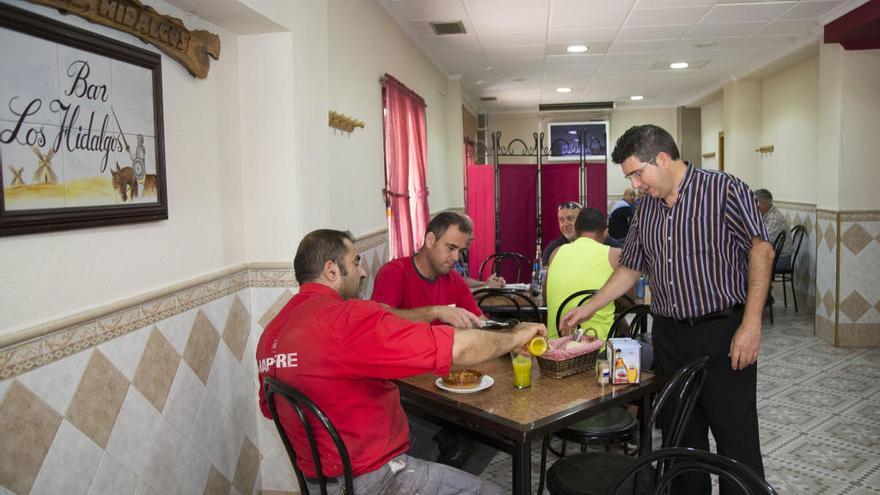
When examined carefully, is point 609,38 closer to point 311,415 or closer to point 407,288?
point 407,288

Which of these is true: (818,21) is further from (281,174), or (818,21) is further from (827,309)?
(281,174)

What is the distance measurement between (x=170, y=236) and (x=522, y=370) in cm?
125

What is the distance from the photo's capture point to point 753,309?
2117mm

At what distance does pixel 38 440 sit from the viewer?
163 centimetres

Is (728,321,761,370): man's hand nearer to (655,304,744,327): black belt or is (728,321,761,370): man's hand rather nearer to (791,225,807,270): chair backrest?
(655,304,744,327): black belt

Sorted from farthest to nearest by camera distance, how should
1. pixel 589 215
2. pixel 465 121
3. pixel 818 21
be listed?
pixel 465 121
pixel 818 21
pixel 589 215

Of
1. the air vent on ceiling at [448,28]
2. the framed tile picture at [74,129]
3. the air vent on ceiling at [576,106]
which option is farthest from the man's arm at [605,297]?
the air vent on ceiling at [576,106]

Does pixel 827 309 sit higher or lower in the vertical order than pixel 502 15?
lower

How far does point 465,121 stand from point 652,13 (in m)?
4.70

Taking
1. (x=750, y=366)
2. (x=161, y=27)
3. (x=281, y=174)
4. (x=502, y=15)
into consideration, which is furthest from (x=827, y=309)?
(x=161, y=27)

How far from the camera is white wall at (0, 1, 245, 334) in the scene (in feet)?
5.40

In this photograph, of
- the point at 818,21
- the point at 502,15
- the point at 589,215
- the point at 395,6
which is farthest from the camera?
the point at 818,21

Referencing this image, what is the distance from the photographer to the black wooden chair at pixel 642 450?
1928 millimetres

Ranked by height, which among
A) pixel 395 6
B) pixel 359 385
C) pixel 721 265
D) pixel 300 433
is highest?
pixel 395 6
